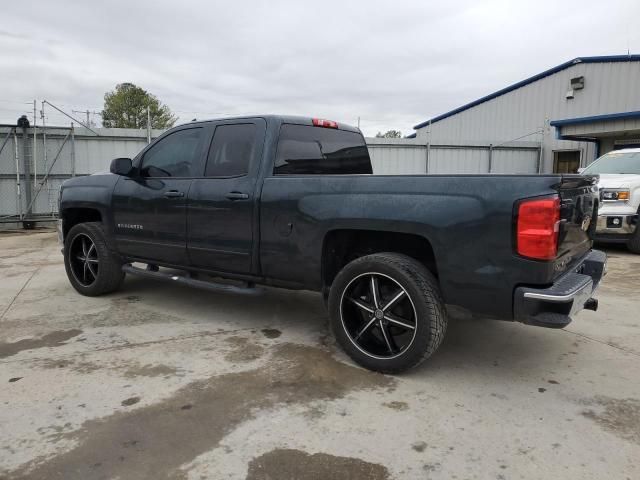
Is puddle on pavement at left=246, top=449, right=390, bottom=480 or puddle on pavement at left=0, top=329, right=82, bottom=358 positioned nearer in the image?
puddle on pavement at left=246, top=449, right=390, bottom=480

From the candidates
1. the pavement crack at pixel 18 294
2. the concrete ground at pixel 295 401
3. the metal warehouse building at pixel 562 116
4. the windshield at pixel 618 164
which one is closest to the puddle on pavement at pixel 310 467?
the concrete ground at pixel 295 401

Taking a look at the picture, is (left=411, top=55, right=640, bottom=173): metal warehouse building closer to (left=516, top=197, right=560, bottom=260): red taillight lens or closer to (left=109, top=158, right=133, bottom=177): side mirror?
(left=109, top=158, right=133, bottom=177): side mirror

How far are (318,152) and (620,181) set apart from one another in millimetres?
5968

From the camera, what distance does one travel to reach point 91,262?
5.39m

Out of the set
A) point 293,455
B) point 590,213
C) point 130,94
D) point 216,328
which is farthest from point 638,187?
point 130,94

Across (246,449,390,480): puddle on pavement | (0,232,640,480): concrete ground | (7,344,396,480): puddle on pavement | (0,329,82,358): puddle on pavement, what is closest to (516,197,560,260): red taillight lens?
(0,232,640,480): concrete ground

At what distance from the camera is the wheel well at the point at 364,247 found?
11.4 feet

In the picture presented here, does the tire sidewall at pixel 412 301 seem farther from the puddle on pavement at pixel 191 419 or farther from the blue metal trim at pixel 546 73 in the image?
the blue metal trim at pixel 546 73

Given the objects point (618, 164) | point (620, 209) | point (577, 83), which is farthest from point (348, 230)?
point (577, 83)

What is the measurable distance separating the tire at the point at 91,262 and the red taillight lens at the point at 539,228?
13.4 feet

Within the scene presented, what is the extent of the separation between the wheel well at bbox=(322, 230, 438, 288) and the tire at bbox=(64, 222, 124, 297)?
2648 millimetres

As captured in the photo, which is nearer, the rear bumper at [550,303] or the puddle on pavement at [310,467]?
the puddle on pavement at [310,467]

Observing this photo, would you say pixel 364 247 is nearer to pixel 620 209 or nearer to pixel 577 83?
pixel 620 209

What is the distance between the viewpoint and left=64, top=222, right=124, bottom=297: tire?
5207mm
